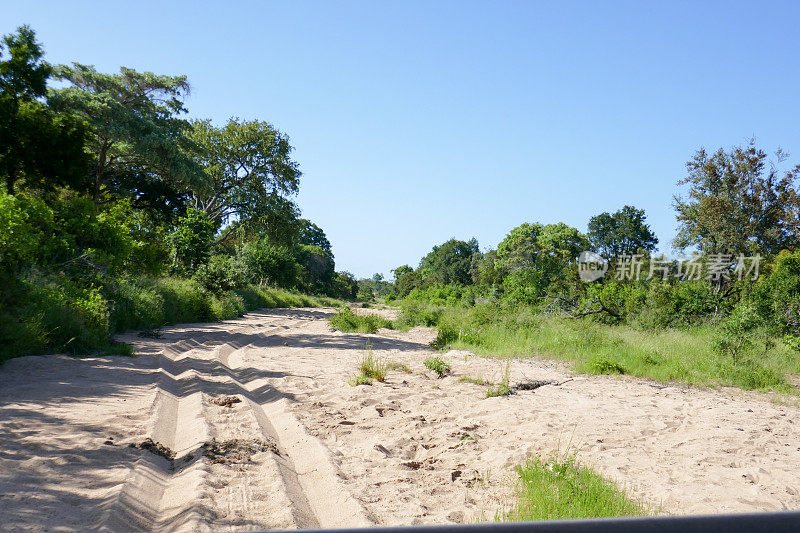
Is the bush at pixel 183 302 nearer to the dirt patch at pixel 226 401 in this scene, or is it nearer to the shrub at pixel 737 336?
the dirt patch at pixel 226 401

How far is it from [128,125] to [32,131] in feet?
16.9

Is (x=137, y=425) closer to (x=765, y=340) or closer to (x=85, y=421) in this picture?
(x=85, y=421)

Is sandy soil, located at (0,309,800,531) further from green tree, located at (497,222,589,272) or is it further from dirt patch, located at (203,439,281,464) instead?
green tree, located at (497,222,589,272)

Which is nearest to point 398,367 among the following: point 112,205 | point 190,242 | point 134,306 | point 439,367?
point 439,367

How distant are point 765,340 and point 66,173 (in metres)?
18.9

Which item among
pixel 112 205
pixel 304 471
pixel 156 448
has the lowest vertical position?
pixel 304 471

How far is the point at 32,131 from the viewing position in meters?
13.6

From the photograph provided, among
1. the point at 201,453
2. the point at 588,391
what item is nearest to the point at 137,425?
the point at 201,453

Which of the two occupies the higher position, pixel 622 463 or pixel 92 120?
pixel 92 120

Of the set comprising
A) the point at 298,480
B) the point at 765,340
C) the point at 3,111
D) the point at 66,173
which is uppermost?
the point at 3,111

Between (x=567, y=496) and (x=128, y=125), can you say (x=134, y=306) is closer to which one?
(x=128, y=125)

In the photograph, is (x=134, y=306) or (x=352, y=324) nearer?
(x=134, y=306)

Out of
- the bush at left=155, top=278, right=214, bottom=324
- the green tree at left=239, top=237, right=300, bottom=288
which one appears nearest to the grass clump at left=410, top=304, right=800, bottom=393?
the bush at left=155, top=278, right=214, bottom=324

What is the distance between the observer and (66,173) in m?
14.4
